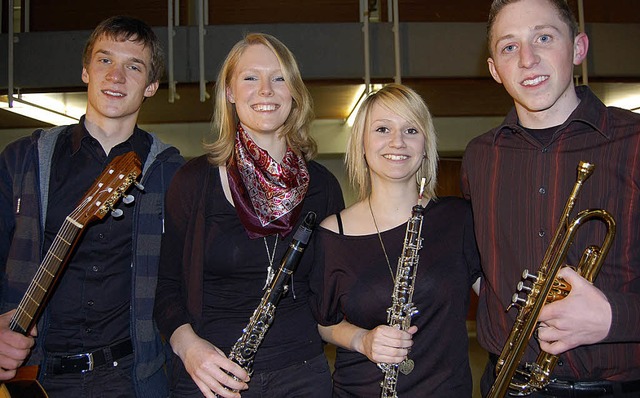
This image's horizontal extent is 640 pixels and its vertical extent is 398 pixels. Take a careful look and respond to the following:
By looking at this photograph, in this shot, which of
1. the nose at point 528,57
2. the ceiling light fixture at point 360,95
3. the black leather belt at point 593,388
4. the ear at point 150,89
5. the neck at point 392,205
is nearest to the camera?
the black leather belt at point 593,388

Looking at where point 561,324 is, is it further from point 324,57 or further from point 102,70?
point 324,57

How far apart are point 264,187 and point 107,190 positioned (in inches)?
24.1

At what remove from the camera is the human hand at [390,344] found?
1.91 m

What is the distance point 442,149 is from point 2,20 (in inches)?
228

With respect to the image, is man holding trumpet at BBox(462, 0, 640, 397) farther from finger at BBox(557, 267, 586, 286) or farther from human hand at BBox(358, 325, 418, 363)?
human hand at BBox(358, 325, 418, 363)

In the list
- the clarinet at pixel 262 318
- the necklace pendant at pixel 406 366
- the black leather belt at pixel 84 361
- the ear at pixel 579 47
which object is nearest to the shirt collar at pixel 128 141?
the black leather belt at pixel 84 361

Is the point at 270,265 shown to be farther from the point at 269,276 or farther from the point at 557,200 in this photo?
the point at 557,200

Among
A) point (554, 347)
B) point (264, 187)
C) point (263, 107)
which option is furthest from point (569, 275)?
point (263, 107)

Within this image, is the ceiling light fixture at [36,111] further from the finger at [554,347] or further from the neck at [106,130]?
the finger at [554,347]

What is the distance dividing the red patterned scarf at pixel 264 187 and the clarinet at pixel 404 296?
50cm

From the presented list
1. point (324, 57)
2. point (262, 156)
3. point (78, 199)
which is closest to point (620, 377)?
point (262, 156)

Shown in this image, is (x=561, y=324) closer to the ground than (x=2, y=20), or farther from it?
closer to the ground

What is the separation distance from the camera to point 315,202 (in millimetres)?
2414

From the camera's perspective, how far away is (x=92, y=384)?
218 cm
